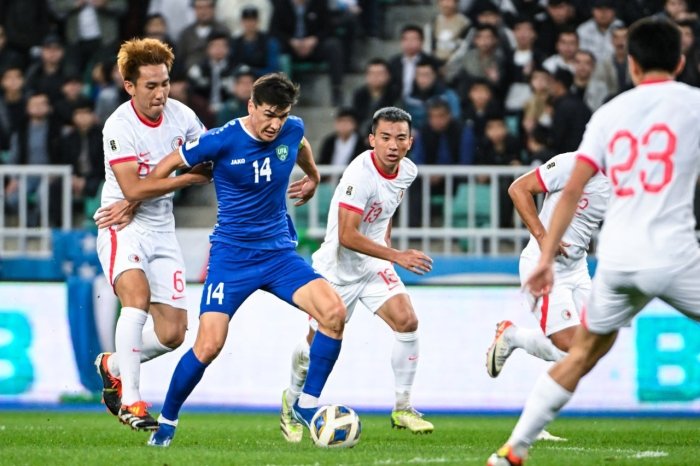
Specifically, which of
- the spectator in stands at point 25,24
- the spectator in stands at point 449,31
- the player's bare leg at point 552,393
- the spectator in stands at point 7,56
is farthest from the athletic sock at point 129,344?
the spectator in stands at point 25,24

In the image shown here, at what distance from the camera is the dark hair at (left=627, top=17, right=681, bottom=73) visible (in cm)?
649

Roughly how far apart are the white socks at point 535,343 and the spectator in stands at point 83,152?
691cm

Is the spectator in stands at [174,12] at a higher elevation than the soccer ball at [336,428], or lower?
higher

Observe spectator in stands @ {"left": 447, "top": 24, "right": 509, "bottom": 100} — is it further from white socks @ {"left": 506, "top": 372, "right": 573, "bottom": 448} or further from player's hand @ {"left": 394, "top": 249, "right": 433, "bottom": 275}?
white socks @ {"left": 506, "top": 372, "right": 573, "bottom": 448}

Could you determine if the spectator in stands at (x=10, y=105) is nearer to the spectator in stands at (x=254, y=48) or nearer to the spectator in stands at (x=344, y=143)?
the spectator in stands at (x=254, y=48)

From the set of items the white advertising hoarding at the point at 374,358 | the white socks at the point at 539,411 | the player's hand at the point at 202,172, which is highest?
the player's hand at the point at 202,172

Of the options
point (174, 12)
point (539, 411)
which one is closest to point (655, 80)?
point (539, 411)

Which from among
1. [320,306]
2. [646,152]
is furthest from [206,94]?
[646,152]

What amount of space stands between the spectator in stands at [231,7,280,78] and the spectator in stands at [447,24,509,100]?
2.22 metres

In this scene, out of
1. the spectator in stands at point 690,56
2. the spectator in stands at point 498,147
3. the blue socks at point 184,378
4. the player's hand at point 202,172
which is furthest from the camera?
the spectator in stands at point 690,56

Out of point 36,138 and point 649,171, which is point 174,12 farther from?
point 649,171

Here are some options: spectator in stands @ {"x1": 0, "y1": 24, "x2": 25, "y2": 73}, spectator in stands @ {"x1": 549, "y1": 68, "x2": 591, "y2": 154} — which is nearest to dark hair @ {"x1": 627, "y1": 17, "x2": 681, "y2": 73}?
spectator in stands @ {"x1": 549, "y1": 68, "x2": 591, "y2": 154}

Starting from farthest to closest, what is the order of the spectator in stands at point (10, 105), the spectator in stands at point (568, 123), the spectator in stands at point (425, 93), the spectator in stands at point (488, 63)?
the spectator in stands at point (10, 105) → the spectator in stands at point (488, 63) → the spectator in stands at point (425, 93) → the spectator in stands at point (568, 123)

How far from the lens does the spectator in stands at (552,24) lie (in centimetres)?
1639
